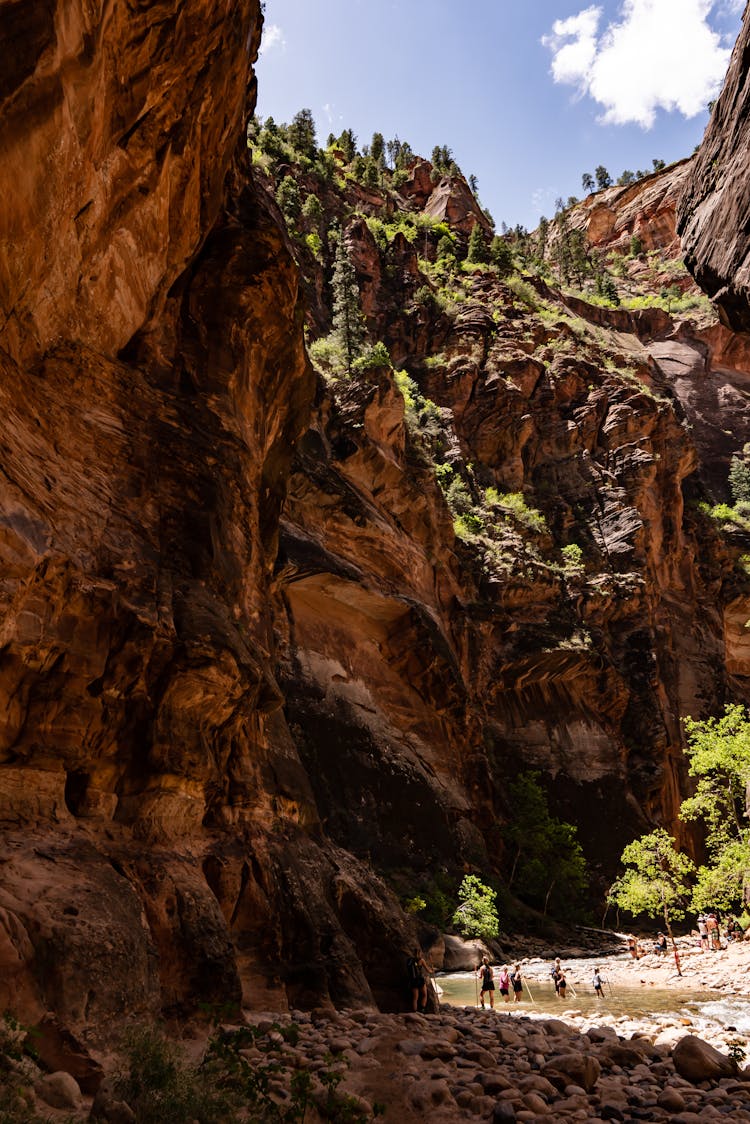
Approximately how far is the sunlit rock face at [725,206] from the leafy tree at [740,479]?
52643 millimetres

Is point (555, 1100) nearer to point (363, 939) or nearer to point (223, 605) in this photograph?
point (363, 939)

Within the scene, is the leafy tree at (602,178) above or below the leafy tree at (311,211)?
above

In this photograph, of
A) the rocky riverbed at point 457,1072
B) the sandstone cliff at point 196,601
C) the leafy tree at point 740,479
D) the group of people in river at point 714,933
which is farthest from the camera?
the leafy tree at point 740,479

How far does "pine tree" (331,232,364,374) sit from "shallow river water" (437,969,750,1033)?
2838cm

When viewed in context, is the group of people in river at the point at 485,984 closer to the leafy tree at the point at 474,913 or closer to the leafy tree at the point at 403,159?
the leafy tree at the point at 474,913

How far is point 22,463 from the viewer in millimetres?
8727

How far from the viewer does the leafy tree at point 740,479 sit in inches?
2474

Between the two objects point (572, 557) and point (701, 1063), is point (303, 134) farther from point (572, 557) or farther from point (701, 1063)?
point (701, 1063)

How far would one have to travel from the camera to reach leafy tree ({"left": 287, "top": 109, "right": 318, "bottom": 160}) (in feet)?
209

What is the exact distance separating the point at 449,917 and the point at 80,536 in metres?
22.3

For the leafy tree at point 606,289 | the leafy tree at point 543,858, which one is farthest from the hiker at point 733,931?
the leafy tree at point 606,289

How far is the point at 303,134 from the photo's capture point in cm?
6506

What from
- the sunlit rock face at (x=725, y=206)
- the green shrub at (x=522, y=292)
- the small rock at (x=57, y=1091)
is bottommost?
the small rock at (x=57, y=1091)

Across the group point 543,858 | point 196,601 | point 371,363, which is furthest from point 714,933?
point 371,363
